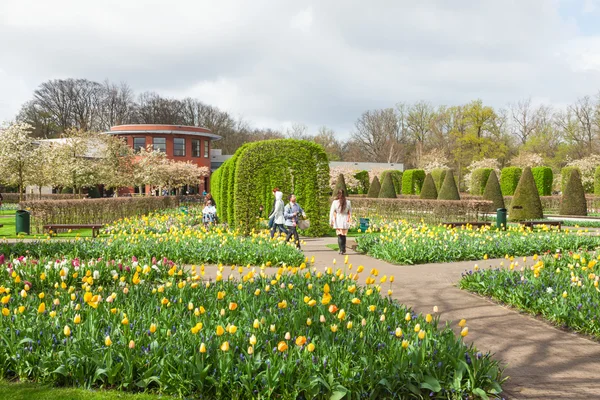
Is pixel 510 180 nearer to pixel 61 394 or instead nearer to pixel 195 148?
pixel 61 394

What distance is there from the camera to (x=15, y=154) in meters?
30.2

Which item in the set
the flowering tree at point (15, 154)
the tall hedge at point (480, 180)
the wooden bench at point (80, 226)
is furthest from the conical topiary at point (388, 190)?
the flowering tree at point (15, 154)

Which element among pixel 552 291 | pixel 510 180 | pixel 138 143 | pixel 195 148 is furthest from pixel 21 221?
pixel 195 148

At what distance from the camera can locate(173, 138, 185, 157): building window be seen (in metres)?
53.9

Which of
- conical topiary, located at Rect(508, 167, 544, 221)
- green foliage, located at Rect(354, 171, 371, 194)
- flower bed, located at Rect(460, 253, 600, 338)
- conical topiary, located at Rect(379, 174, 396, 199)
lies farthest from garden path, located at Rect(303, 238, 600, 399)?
green foliage, located at Rect(354, 171, 371, 194)

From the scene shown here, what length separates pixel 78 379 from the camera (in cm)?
391

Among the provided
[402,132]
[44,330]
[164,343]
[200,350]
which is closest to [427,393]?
[200,350]

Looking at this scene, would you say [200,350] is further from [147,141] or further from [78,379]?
[147,141]

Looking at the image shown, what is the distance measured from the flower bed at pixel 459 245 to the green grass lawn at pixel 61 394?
743 cm

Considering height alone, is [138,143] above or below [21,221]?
above

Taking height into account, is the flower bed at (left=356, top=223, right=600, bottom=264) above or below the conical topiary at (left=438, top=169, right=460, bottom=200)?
below

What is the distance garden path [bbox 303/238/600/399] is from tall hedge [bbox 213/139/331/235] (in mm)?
7618

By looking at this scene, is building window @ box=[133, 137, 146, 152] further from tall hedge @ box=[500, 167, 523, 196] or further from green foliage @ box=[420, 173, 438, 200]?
tall hedge @ box=[500, 167, 523, 196]

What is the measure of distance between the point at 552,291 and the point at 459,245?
4.94 m
